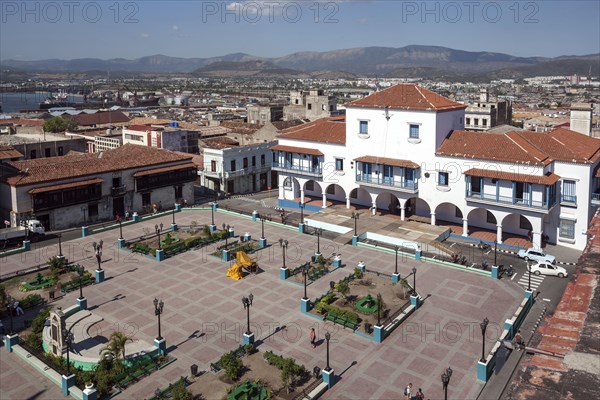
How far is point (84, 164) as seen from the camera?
1916 inches

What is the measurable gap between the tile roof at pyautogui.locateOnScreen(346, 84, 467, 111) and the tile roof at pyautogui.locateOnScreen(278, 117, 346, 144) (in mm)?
3738

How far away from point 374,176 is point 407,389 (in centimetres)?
2838

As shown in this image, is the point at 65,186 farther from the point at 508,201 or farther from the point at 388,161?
the point at 508,201

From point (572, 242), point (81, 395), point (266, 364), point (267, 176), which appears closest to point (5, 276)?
point (81, 395)

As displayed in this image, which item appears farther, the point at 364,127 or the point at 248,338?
the point at 364,127

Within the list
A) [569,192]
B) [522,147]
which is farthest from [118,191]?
[569,192]

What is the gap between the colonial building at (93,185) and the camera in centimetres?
4444

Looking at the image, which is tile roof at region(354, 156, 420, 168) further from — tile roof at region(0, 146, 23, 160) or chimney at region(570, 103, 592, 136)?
tile roof at region(0, 146, 23, 160)

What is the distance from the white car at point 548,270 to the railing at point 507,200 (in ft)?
15.7

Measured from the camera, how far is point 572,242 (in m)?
42.0

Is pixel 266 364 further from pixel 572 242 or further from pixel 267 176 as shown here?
pixel 267 176

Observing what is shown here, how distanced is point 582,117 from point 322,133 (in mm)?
26712

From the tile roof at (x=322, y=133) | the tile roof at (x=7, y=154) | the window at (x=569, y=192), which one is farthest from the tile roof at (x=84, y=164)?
the window at (x=569, y=192)

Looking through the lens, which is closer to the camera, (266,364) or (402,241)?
(266,364)
